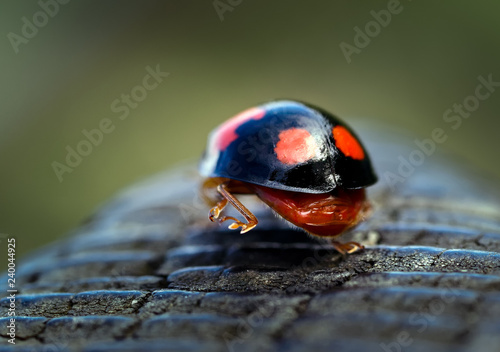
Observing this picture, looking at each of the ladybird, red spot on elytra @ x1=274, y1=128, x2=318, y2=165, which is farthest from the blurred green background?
red spot on elytra @ x1=274, y1=128, x2=318, y2=165

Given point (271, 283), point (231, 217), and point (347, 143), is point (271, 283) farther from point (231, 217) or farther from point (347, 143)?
point (347, 143)

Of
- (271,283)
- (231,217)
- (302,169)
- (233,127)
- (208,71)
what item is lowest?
(271,283)

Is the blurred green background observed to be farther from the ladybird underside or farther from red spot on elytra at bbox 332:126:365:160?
red spot on elytra at bbox 332:126:365:160

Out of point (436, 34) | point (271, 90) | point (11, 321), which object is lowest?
point (11, 321)

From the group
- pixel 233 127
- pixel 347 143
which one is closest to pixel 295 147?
pixel 347 143

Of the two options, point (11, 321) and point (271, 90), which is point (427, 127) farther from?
point (11, 321)

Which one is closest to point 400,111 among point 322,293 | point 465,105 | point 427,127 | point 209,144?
point 427,127
